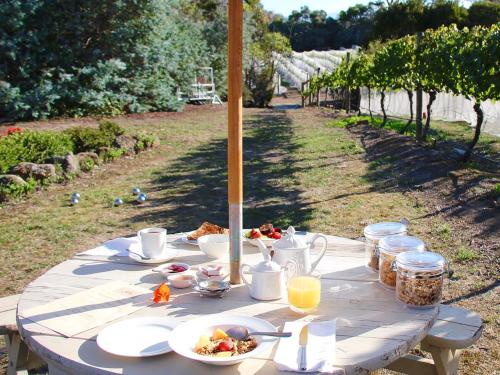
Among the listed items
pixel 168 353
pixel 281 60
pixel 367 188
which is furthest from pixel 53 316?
pixel 281 60

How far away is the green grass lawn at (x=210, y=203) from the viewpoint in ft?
17.3

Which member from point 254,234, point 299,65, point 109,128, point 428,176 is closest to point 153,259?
point 254,234

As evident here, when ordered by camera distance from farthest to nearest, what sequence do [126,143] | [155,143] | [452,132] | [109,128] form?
1. [452,132]
2. [155,143]
3. [109,128]
4. [126,143]

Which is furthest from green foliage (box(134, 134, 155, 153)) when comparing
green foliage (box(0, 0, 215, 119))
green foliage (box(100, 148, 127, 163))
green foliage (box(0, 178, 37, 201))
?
green foliage (box(0, 0, 215, 119))

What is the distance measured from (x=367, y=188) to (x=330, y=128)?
6.92 metres

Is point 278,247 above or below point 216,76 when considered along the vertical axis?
below

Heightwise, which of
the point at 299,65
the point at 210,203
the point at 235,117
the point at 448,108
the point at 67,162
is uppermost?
the point at 299,65

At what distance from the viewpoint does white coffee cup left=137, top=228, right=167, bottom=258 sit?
2.48 metres

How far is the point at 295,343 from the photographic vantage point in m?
1.71

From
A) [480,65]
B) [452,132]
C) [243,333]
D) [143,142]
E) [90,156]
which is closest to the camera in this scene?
[243,333]

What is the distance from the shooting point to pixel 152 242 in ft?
8.16

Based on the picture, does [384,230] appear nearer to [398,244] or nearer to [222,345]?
[398,244]

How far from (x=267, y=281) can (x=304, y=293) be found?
0.18m

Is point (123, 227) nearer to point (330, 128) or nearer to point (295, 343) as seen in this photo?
point (295, 343)
